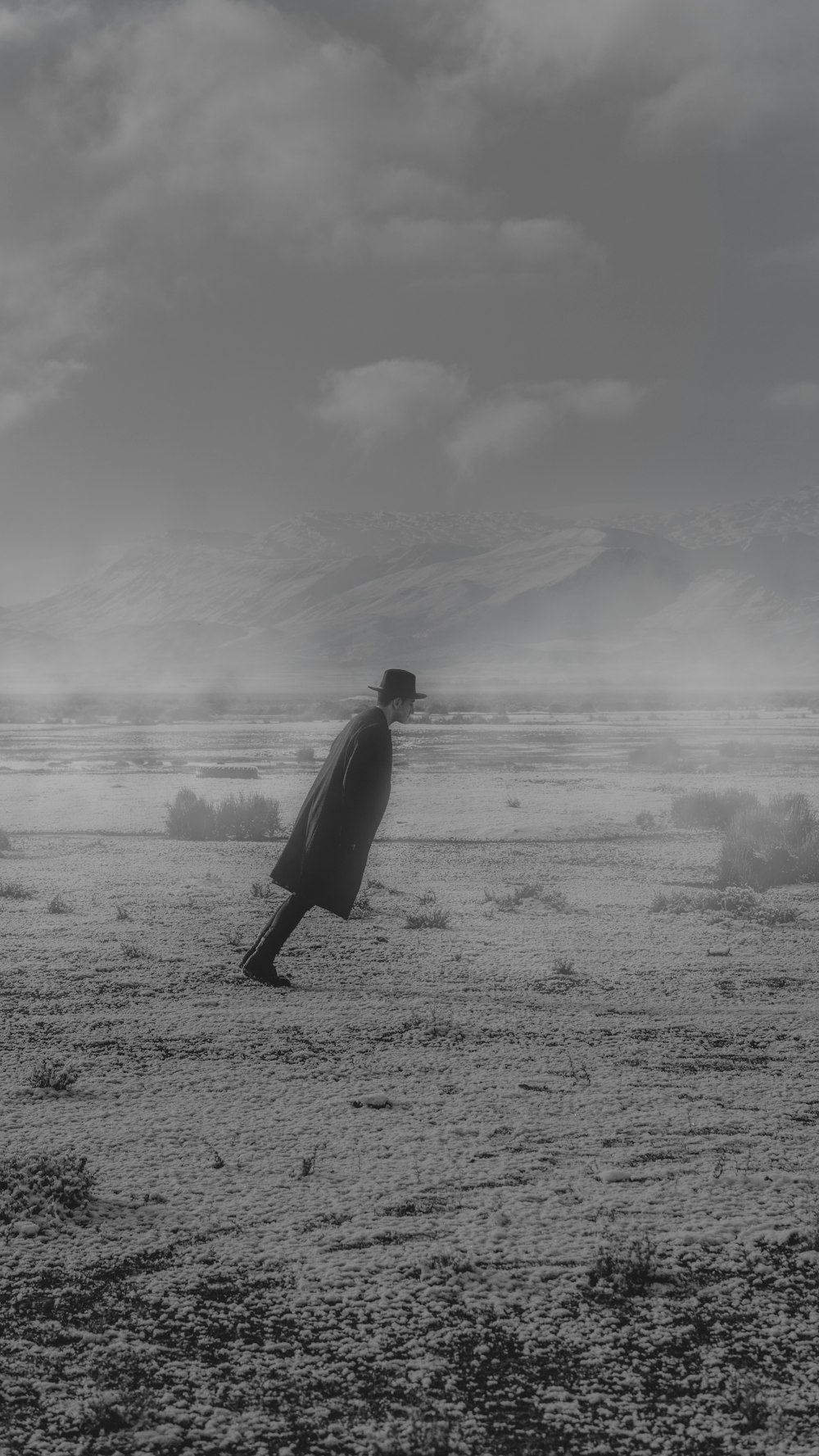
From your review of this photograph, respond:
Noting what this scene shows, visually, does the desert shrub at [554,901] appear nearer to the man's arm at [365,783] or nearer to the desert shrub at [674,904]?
the desert shrub at [674,904]

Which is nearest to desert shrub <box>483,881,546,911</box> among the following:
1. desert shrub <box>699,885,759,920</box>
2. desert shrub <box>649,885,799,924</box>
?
desert shrub <box>649,885,799,924</box>

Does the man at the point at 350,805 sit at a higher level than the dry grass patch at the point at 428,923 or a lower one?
higher

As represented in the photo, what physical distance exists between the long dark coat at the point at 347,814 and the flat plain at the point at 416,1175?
0.76 meters

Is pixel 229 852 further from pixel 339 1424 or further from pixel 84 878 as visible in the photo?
pixel 339 1424

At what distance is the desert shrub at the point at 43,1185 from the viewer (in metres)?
4.30

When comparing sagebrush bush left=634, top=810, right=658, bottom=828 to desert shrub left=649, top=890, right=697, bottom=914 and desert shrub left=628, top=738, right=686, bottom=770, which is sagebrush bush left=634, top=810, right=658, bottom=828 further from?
desert shrub left=628, top=738, right=686, bottom=770

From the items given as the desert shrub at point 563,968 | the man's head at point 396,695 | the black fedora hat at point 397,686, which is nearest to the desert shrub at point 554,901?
the desert shrub at point 563,968

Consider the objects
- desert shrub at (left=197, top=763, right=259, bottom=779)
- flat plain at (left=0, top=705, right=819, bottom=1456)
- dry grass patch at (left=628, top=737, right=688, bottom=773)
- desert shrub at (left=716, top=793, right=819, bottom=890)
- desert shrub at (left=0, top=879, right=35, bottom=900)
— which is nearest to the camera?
flat plain at (left=0, top=705, right=819, bottom=1456)

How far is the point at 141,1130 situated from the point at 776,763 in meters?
23.5

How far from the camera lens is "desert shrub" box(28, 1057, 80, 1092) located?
5.71 metres

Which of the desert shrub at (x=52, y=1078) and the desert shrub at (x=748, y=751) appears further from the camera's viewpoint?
the desert shrub at (x=748, y=751)

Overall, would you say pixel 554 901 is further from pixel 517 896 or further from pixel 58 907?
pixel 58 907

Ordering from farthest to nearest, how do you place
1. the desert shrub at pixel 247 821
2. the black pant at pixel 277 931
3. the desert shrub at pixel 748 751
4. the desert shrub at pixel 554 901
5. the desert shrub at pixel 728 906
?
the desert shrub at pixel 748 751
the desert shrub at pixel 247 821
the desert shrub at pixel 554 901
the desert shrub at pixel 728 906
the black pant at pixel 277 931

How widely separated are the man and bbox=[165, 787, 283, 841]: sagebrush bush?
27.5ft
